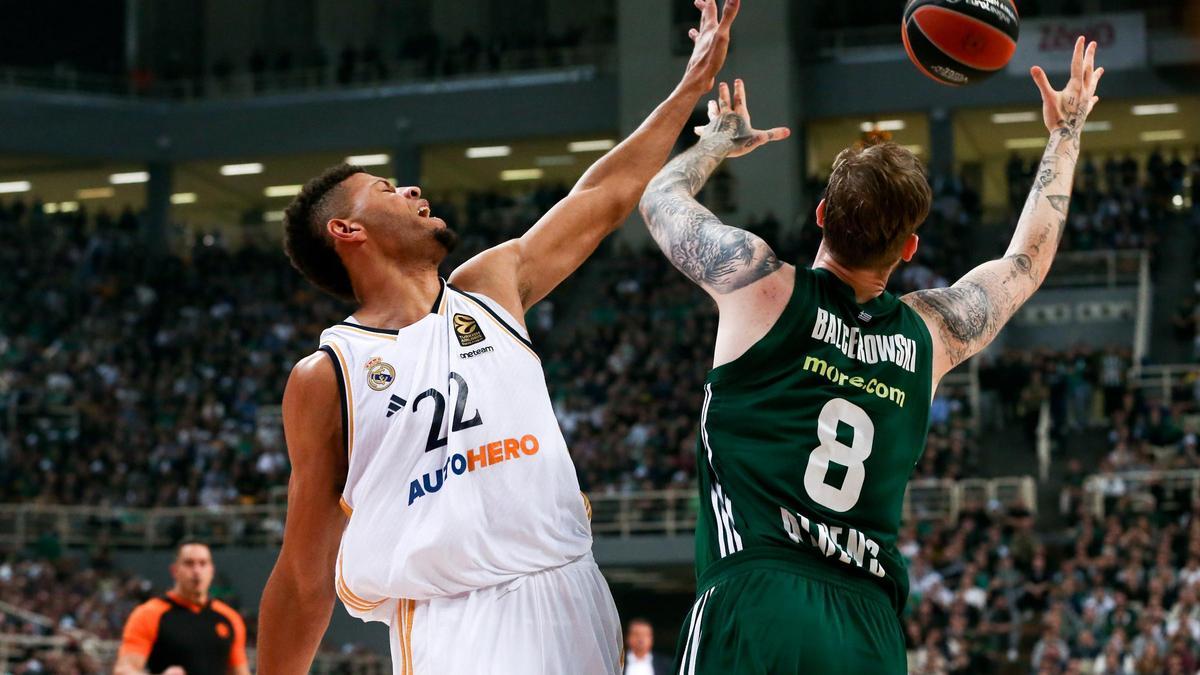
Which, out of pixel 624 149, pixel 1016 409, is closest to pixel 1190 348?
pixel 1016 409

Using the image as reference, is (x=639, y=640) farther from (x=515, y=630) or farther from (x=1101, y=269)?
(x=1101, y=269)

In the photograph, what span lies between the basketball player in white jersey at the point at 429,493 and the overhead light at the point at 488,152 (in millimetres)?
32221

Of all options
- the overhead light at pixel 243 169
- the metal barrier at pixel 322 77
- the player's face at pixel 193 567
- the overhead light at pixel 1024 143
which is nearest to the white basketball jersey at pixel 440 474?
the player's face at pixel 193 567

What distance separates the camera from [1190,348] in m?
25.7

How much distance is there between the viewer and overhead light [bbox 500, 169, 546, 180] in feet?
125

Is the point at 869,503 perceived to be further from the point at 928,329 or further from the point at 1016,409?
the point at 1016,409

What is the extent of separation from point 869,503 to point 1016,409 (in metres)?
21.7

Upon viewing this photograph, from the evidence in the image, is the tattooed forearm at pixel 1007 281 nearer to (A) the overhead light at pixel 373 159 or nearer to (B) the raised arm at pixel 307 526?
(B) the raised arm at pixel 307 526

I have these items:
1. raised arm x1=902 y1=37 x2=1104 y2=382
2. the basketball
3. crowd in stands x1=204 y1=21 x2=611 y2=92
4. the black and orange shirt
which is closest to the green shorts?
raised arm x1=902 y1=37 x2=1104 y2=382

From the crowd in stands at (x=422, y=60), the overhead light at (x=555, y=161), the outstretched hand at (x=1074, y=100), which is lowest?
the overhead light at (x=555, y=161)

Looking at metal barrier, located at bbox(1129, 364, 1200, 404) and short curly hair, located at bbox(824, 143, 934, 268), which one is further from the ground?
short curly hair, located at bbox(824, 143, 934, 268)

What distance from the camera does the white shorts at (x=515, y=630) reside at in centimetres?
384

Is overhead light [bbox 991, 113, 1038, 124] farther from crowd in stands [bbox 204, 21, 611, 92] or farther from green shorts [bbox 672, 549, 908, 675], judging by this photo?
green shorts [bbox 672, 549, 908, 675]

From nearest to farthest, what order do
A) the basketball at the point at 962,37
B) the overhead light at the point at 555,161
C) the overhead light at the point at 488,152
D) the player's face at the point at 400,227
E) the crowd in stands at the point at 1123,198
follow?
the player's face at the point at 400,227, the basketball at the point at 962,37, the crowd in stands at the point at 1123,198, the overhead light at the point at 488,152, the overhead light at the point at 555,161
